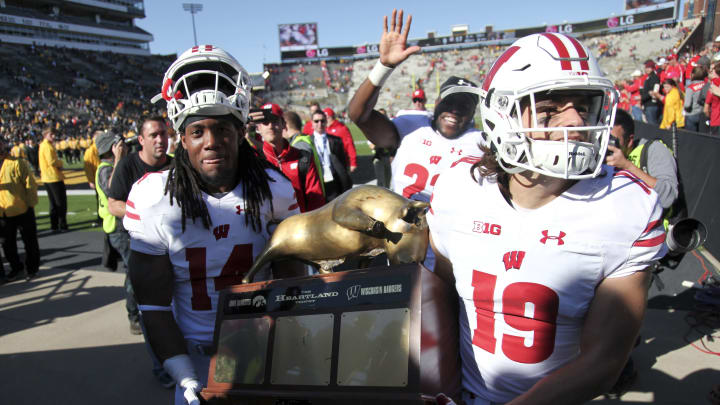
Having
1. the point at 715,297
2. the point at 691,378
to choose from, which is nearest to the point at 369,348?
the point at 691,378

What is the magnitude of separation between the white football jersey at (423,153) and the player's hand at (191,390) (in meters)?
2.06

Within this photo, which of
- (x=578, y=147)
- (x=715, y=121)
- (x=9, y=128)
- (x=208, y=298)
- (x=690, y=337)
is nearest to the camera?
(x=578, y=147)

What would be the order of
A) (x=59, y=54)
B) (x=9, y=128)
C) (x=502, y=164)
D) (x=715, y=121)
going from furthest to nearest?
(x=59, y=54) → (x=9, y=128) → (x=715, y=121) → (x=502, y=164)

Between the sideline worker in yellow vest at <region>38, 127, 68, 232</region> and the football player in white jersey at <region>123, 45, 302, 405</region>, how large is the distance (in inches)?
351

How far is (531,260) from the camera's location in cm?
130

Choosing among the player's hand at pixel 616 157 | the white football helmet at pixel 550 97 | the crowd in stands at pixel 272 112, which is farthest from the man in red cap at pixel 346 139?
the white football helmet at pixel 550 97

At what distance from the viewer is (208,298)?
173cm

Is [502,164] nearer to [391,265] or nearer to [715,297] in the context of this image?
[391,265]

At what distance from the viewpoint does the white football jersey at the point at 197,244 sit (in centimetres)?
170

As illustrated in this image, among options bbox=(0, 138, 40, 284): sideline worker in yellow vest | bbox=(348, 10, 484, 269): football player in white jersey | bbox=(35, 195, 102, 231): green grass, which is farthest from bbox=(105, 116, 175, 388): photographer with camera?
bbox=(35, 195, 102, 231): green grass

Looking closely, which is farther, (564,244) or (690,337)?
(690,337)

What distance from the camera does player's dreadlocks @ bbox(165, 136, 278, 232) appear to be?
171 cm

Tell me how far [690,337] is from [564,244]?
11.2ft

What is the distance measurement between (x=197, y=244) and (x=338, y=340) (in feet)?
2.53
